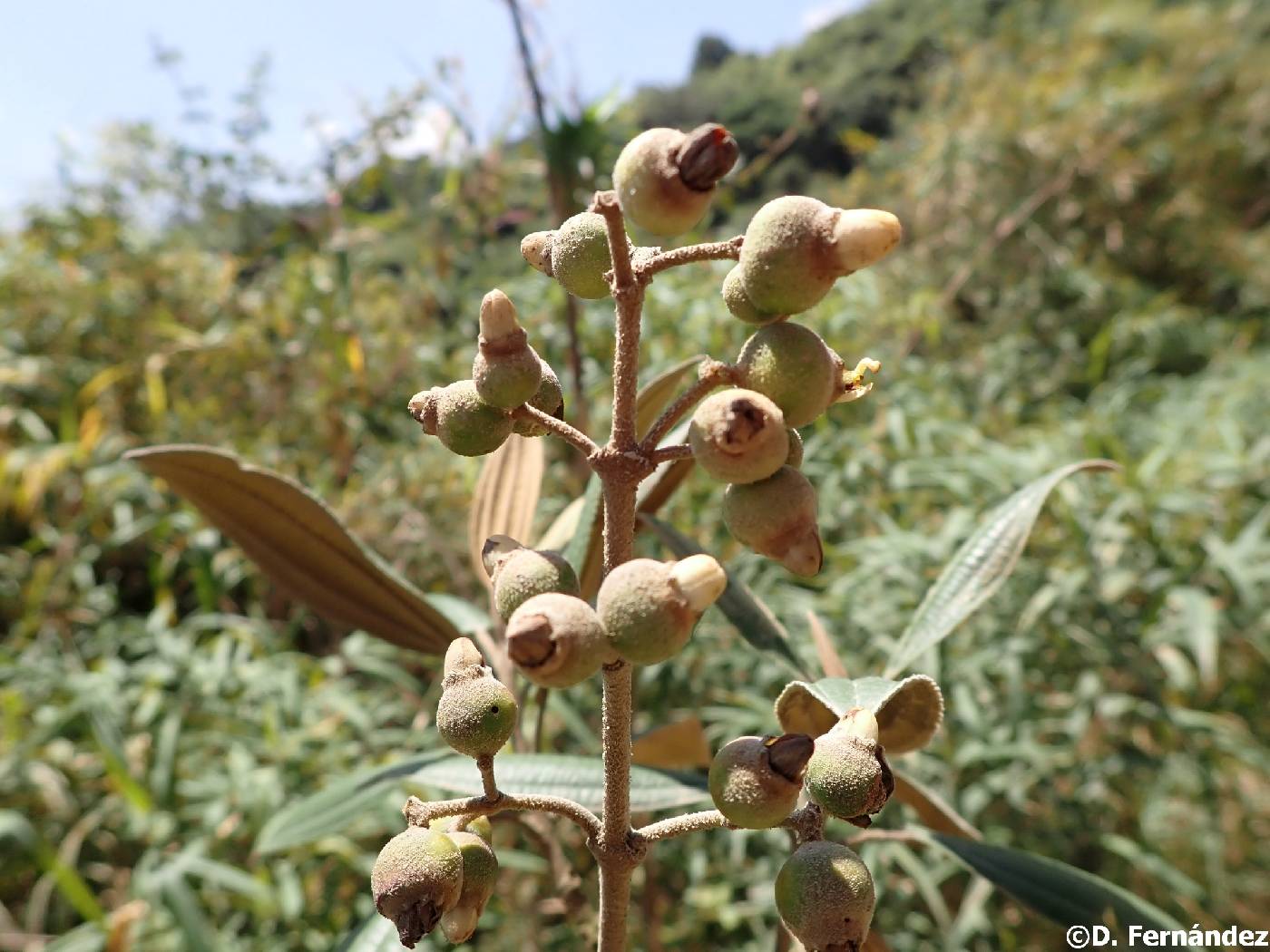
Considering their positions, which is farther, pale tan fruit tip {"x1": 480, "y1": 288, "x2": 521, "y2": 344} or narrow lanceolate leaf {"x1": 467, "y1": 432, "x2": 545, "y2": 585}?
narrow lanceolate leaf {"x1": 467, "y1": 432, "x2": 545, "y2": 585}

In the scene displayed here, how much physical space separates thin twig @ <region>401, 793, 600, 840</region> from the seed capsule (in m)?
0.31

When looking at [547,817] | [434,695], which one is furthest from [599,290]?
[434,695]

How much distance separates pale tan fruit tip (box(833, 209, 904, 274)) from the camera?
16.4 inches

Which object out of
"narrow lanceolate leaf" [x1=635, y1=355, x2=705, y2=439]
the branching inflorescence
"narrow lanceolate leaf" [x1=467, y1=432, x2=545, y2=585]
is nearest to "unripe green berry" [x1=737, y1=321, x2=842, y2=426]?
the branching inflorescence

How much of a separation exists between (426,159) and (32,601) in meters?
1.72

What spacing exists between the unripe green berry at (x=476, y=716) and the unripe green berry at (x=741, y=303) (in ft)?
0.80

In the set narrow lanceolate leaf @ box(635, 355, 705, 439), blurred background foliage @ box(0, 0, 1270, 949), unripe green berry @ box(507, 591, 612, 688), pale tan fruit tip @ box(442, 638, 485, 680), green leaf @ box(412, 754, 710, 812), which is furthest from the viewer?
blurred background foliage @ box(0, 0, 1270, 949)

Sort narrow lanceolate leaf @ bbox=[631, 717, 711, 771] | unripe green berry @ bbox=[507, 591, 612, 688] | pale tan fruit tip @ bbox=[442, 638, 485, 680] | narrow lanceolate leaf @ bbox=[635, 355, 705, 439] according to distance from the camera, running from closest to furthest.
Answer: unripe green berry @ bbox=[507, 591, 612, 688], pale tan fruit tip @ bbox=[442, 638, 485, 680], narrow lanceolate leaf @ bbox=[635, 355, 705, 439], narrow lanceolate leaf @ bbox=[631, 717, 711, 771]

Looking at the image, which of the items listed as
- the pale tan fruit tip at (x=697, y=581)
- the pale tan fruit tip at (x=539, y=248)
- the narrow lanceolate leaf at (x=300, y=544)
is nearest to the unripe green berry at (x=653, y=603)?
the pale tan fruit tip at (x=697, y=581)

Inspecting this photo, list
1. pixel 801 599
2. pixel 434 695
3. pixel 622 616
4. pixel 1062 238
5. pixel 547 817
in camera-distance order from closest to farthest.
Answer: pixel 622 616 < pixel 547 817 < pixel 801 599 < pixel 434 695 < pixel 1062 238

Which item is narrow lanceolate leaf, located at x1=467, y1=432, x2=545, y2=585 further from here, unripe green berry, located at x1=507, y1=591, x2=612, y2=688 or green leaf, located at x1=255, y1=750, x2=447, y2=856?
unripe green berry, located at x1=507, y1=591, x2=612, y2=688

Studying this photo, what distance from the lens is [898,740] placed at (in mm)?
705

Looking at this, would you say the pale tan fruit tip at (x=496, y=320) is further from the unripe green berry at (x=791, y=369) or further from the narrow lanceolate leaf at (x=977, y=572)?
the narrow lanceolate leaf at (x=977, y=572)

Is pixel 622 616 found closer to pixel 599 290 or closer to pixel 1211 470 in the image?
pixel 599 290
